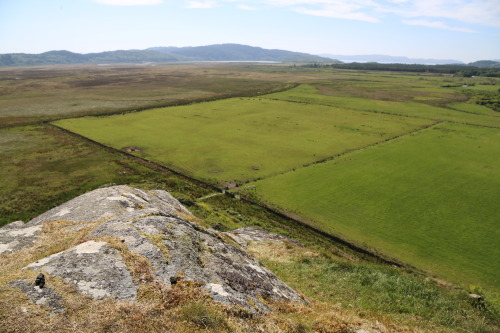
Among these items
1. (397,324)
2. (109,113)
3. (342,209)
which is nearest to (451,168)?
(342,209)

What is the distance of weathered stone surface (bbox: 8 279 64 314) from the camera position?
12164 millimetres

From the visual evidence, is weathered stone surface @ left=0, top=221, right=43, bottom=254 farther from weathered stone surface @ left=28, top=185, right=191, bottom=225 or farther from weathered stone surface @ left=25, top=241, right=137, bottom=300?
weathered stone surface @ left=25, top=241, right=137, bottom=300

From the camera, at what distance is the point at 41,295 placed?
1259 centimetres

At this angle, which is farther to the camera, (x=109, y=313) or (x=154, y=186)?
(x=154, y=186)

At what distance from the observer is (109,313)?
12047 millimetres

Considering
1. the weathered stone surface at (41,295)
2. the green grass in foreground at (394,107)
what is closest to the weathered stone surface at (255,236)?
the weathered stone surface at (41,295)

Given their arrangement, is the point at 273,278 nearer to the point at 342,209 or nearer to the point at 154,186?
the point at 342,209

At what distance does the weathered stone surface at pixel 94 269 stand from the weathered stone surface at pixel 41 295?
3.17 feet

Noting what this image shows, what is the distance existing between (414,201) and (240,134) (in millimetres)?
52429

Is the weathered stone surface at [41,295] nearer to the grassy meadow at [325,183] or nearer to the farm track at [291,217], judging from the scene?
the grassy meadow at [325,183]

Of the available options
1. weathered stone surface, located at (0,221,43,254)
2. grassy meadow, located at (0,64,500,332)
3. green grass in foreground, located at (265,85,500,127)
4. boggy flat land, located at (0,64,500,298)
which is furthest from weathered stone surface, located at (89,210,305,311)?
green grass in foreground, located at (265,85,500,127)

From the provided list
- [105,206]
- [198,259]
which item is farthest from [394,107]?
[198,259]

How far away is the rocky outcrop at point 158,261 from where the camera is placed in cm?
1405

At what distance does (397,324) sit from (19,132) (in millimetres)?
106865
